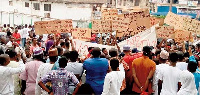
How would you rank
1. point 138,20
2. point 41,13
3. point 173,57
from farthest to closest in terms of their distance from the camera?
1. point 41,13
2. point 138,20
3. point 173,57

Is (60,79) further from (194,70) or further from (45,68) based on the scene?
(194,70)

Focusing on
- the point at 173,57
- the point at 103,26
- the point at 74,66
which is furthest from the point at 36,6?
the point at 173,57

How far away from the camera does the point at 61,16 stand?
38125mm

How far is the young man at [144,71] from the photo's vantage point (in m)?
8.39

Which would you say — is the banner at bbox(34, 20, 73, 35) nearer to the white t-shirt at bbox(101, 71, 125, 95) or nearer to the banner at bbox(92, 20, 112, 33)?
the banner at bbox(92, 20, 112, 33)

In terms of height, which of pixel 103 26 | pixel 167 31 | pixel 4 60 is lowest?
pixel 4 60

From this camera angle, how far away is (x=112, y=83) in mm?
7258

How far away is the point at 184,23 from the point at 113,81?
282 inches

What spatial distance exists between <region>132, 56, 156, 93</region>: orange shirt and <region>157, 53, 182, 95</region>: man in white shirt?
0.29m

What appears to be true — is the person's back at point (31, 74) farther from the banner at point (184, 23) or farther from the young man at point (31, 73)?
the banner at point (184, 23)

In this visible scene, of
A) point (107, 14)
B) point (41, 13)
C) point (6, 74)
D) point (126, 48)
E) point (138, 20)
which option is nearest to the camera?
point (6, 74)

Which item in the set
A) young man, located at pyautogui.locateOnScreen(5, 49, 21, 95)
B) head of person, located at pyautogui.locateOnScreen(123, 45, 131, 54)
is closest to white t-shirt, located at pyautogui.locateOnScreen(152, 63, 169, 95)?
head of person, located at pyautogui.locateOnScreen(123, 45, 131, 54)

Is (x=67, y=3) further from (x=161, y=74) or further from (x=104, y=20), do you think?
(x=161, y=74)

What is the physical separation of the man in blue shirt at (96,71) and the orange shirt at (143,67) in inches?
32.6
